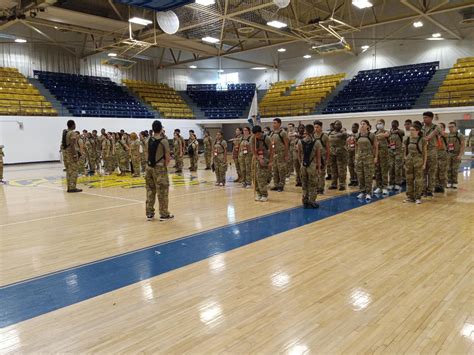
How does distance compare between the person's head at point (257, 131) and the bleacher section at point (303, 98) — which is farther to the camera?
the bleacher section at point (303, 98)

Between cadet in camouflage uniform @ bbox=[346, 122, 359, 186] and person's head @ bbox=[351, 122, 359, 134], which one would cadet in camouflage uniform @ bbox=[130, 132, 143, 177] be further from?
person's head @ bbox=[351, 122, 359, 134]

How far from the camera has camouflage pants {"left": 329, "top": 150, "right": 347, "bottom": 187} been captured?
353 inches

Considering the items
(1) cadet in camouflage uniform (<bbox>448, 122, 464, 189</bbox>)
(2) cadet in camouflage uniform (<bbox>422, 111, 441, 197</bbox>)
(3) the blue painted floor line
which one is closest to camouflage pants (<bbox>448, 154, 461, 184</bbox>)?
(1) cadet in camouflage uniform (<bbox>448, 122, 464, 189</bbox>)

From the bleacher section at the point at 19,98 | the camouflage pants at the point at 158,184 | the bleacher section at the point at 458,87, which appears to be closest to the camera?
the camouflage pants at the point at 158,184

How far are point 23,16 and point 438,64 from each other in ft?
69.1

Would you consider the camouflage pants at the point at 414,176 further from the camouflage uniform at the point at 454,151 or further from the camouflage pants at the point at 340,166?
the camouflage uniform at the point at 454,151

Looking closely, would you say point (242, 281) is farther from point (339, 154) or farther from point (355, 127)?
point (355, 127)

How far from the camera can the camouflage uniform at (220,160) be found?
9.98m

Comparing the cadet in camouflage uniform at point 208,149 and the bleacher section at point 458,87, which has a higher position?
→ the bleacher section at point 458,87

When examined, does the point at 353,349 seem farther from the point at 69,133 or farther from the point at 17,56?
the point at 17,56

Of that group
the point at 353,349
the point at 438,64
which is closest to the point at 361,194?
the point at 353,349

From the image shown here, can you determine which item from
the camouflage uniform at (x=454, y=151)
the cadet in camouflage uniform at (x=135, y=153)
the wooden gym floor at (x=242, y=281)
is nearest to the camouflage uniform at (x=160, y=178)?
the wooden gym floor at (x=242, y=281)

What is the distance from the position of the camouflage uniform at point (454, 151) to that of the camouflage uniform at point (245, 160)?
4.47 meters

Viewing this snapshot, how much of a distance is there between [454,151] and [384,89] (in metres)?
14.8
